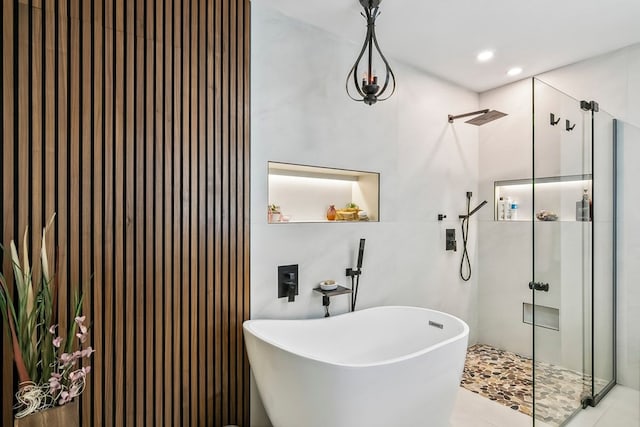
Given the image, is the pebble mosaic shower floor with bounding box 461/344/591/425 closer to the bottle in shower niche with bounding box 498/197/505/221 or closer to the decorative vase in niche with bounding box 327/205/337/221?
the bottle in shower niche with bounding box 498/197/505/221

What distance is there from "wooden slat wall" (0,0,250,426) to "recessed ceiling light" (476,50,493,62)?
1.93 meters

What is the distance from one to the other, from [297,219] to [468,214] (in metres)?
1.90

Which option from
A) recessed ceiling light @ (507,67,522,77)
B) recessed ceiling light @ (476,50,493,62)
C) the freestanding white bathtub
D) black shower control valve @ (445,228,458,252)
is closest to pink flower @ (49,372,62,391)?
the freestanding white bathtub

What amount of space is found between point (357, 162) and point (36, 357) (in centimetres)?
213

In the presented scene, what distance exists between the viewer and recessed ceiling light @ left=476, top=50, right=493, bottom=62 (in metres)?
2.71

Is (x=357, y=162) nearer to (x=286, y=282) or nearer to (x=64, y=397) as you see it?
(x=286, y=282)

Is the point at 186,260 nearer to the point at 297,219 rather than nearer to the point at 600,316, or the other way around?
the point at 297,219

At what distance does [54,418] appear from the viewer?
4.09 ft

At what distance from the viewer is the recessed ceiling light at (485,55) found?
2.71 meters

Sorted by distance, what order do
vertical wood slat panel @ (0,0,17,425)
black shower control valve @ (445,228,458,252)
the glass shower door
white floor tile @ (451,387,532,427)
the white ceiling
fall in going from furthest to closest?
black shower control valve @ (445,228,458,252) → white floor tile @ (451,387,532,427) → the white ceiling → the glass shower door → vertical wood slat panel @ (0,0,17,425)

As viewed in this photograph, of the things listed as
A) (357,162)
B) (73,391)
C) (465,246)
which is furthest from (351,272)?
(73,391)

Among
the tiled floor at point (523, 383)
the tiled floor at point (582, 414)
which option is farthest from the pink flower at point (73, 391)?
the tiled floor at point (523, 383)

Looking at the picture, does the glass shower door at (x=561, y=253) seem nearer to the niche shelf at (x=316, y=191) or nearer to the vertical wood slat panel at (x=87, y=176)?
the niche shelf at (x=316, y=191)

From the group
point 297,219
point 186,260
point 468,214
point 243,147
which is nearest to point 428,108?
point 468,214
